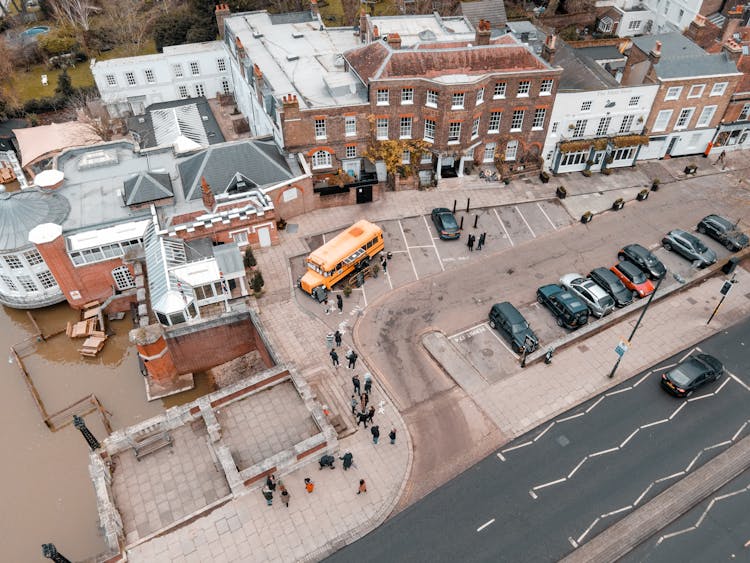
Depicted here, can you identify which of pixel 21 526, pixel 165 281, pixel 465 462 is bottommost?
pixel 21 526

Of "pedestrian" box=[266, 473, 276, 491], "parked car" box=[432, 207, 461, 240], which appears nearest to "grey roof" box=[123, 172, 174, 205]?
"parked car" box=[432, 207, 461, 240]

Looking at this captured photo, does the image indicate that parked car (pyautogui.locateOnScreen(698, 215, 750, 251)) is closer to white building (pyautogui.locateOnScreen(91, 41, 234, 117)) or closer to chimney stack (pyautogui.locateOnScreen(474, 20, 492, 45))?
chimney stack (pyautogui.locateOnScreen(474, 20, 492, 45))

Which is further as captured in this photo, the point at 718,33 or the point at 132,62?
the point at 132,62

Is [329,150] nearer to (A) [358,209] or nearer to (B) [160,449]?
(A) [358,209]

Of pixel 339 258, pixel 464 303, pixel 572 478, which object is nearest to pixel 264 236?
pixel 339 258

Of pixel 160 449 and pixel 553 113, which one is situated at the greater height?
pixel 553 113

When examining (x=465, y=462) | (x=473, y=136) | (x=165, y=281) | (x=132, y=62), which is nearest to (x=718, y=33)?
(x=473, y=136)
